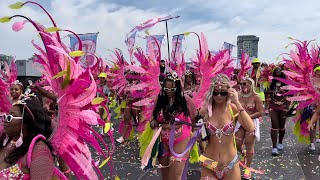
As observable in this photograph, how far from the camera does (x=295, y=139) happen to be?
858cm

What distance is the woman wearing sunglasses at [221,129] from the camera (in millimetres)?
3461

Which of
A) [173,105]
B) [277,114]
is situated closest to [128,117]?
[277,114]

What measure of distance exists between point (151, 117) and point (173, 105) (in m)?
0.36

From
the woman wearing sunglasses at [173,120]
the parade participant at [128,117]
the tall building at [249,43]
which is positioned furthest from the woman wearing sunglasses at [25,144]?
the tall building at [249,43]

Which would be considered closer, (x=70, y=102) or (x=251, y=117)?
(x=70, y=102)

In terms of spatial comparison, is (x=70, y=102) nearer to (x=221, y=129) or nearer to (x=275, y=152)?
(x=221, y=129)

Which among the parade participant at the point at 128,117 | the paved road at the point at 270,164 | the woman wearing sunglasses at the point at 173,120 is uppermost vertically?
the woman wearing sunglasses at the point at 173,120

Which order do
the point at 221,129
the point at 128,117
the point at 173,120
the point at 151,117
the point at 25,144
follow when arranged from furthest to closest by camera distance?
the point at 128,117 → the point at 151,117 → the point at 173,120 → the point at 221,129 → the point at 25,144

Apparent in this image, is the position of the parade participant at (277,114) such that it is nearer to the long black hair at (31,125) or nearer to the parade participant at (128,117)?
the parade participant at (128,117)

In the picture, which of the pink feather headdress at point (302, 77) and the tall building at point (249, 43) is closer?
the pink feather headdress at point (302, 77)

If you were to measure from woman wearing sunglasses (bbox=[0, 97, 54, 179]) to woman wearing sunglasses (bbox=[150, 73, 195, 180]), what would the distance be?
1.96 metres

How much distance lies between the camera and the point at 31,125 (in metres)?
2.30

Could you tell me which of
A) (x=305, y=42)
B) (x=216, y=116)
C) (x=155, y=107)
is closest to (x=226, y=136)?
(x=216, y=116)

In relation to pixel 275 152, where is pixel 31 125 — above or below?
above
